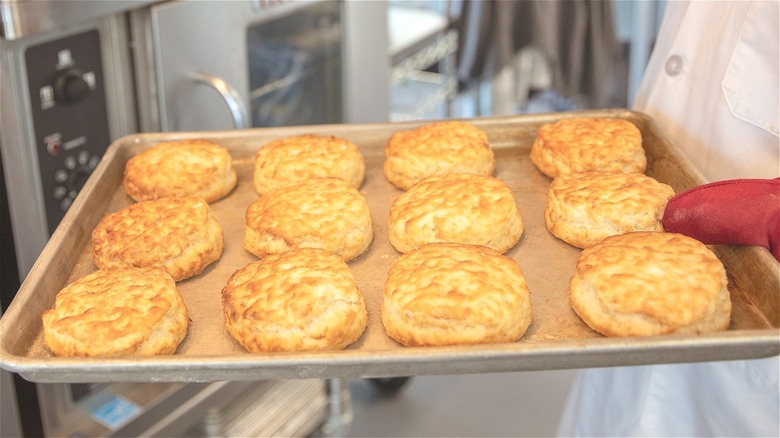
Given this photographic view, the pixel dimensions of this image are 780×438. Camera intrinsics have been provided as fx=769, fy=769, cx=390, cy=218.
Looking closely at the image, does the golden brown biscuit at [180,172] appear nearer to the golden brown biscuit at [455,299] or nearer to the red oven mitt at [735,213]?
the golden brown biscuit at [455,299]

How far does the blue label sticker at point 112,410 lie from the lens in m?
1.89

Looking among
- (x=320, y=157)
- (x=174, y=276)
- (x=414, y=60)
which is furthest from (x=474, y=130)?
(x=414, y=60)

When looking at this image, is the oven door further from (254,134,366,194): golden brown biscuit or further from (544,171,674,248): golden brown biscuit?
(544,171,674,248): golden brown biscuit

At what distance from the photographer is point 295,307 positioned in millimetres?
1131

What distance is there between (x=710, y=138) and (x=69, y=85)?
4.42 feet

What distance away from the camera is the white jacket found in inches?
56.2

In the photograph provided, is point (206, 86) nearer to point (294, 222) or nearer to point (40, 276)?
point (294, 222)

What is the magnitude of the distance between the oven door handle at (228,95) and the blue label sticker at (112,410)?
751 millimetres

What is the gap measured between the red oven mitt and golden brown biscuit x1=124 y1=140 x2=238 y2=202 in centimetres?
89

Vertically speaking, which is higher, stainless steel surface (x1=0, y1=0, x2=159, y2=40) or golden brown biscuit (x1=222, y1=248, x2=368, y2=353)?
stainless steel surface (x1=0, y1=0, x2=159, y2=40)

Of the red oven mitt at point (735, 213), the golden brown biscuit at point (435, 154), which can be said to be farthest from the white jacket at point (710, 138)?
the golden brown biscuit at point (435, 154)

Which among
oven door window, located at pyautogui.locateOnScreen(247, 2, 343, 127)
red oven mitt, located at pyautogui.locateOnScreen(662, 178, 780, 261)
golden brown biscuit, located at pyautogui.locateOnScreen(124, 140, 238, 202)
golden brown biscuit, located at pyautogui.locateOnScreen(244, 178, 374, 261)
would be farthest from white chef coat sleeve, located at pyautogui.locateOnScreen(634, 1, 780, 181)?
oven door window, located at pyautogui.locateOnScreen(247, 2, 343, 127)

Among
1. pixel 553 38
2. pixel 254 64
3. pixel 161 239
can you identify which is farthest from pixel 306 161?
pixel 553 38

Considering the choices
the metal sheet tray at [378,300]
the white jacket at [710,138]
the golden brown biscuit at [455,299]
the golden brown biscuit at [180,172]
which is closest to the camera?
the metal sheet tray at [378,300]
